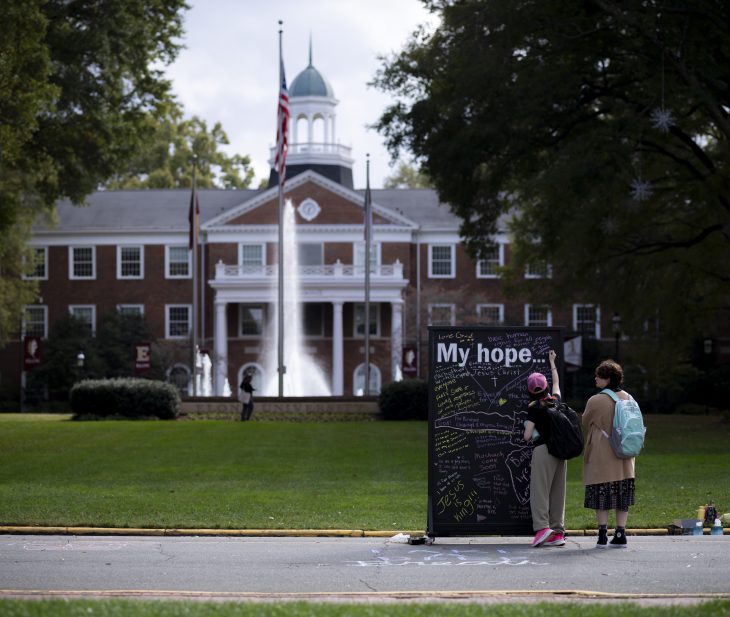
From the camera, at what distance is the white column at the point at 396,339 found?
220ft

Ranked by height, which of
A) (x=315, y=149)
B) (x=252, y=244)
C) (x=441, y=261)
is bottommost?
(x=441, y=261)

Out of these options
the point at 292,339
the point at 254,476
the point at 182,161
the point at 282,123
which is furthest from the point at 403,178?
the point at 254,476

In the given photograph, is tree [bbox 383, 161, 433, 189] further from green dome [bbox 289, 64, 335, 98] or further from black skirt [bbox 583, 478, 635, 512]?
black skirt [bbox 583, 478, 635, 512]

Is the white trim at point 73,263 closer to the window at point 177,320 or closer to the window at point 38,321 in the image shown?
the window at point 38,321

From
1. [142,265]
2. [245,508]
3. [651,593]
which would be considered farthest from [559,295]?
[142,265]

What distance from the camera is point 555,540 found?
524 inches

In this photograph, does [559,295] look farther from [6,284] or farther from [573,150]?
[6,284]

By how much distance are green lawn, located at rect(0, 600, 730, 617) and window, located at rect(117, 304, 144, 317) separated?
6193 cm

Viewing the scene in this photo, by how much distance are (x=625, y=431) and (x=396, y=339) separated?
55.1m

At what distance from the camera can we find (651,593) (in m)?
10.3

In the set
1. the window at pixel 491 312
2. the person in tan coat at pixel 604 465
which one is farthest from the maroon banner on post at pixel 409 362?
the person in tan coat at pixel 604 465

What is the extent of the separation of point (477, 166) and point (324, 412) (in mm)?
11197

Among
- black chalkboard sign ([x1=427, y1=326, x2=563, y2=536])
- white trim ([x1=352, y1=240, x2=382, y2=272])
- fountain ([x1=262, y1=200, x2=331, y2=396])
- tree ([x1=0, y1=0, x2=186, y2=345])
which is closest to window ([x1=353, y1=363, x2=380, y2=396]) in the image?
fountain ([x1=262, y1=200, x2=331, y2=396])

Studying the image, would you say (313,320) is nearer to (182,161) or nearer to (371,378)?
(371,378)
